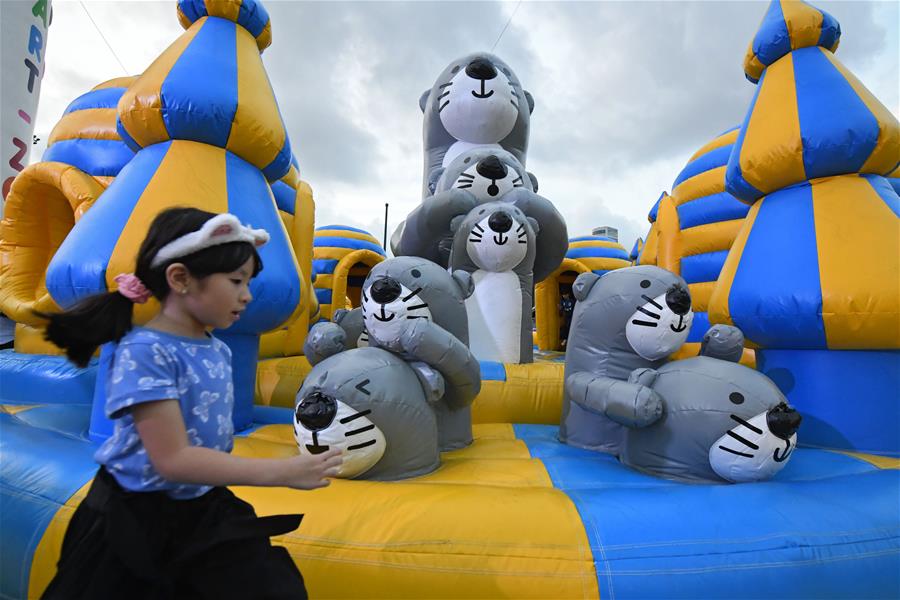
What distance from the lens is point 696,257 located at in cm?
423

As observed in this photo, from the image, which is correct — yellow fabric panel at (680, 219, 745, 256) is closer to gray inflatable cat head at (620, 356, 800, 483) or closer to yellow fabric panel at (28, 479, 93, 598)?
gray inflatable cat head at (620, 356, 800, 483)

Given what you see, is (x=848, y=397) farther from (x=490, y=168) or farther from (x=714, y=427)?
(x=490, y=168)

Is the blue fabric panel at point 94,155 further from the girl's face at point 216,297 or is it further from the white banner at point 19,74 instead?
the girl's face at point 216,297

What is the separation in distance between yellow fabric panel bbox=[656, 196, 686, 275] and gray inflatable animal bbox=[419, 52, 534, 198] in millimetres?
1316

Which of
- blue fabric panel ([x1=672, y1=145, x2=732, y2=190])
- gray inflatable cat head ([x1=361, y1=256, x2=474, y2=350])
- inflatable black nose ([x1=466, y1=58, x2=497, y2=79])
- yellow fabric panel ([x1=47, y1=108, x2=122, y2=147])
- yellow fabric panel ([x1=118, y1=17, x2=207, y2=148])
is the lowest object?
gray inflatable cat head ([x1=361, y1=256, x2=474, y2=350])

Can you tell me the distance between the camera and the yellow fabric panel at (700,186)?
4.09 m

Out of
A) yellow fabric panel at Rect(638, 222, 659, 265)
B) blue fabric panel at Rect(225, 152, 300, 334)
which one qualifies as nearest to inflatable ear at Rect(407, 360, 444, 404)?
blue fabric panel at Rect(225, 152, 300, 334)

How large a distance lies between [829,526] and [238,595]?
1327 mm

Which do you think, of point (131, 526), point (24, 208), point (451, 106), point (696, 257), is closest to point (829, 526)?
point (131, 526)

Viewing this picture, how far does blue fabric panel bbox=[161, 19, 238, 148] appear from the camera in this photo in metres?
2.05

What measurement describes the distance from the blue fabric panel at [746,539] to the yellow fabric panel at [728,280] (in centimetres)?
89

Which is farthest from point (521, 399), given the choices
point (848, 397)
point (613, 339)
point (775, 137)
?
point (775, 137)

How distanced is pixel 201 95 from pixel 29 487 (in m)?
1.49

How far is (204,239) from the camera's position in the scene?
771mm
